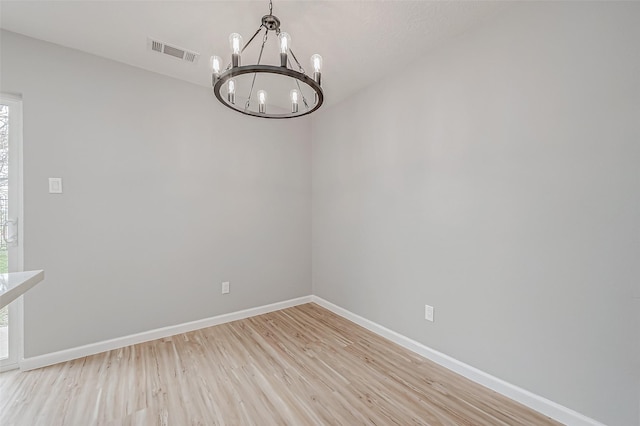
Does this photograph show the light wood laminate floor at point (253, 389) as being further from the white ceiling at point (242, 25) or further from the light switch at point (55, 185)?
the white ceiling at point (242, 25)

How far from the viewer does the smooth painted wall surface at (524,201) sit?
4.79ft

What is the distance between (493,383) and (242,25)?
10.4ft

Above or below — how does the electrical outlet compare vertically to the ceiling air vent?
below

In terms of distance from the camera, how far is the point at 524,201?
5.90 ft

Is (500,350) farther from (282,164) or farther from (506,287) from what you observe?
(282,164)

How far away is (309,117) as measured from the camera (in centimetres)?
379

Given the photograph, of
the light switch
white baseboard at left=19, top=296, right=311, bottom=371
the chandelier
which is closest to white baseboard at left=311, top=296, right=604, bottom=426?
white baseboard at left=19, top=296, right=311, bottom=371

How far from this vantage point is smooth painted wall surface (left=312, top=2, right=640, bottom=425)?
1.46m

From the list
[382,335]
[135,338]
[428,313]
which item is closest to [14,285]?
[135,338]

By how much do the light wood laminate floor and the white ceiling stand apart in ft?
8.62

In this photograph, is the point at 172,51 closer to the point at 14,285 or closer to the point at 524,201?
the point at 14,285

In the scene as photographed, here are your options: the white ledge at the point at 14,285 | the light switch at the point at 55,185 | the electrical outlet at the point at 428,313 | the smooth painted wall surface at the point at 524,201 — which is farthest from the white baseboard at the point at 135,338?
the electrical outlet at the point at 428,313

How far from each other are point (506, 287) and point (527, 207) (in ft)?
1.85

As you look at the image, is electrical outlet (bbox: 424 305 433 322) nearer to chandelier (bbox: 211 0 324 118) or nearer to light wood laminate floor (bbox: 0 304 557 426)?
light wood laminate floor (bbox: 0 304 557 426)
